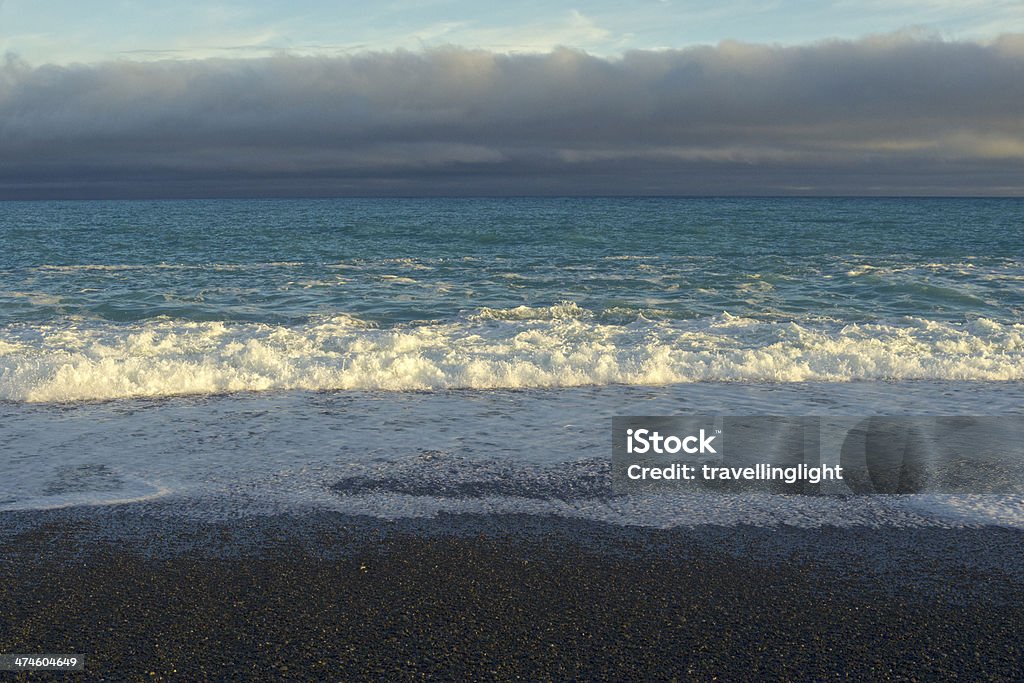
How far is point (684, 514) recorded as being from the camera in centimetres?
577

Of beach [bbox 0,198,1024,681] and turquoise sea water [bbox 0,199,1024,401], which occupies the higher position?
beach [bbox 0,198,1024,681]

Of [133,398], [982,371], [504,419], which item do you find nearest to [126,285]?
[133,398]

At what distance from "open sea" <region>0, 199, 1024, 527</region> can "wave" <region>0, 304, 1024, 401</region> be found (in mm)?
48

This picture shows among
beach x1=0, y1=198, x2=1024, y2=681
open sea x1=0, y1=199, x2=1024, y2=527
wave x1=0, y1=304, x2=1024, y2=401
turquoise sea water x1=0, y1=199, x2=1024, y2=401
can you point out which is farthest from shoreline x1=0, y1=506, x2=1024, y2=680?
turquoise sea water x1=0, y1=199, x2=1024, y2=401

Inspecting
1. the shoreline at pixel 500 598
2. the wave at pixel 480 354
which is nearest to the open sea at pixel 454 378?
the wave at pixel 480 354

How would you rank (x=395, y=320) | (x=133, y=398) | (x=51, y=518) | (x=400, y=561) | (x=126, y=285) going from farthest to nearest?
(x=126, y=285), (x=395, y=320), (x=133, y=398), (x=51, y=518), (x=400, y=561)

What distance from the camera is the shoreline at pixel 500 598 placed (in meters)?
3.79

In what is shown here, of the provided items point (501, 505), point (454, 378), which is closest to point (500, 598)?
point (501, 505)

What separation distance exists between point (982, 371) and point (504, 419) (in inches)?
250

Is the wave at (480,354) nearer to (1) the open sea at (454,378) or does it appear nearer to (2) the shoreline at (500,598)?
(1) the open sea at (454,378)

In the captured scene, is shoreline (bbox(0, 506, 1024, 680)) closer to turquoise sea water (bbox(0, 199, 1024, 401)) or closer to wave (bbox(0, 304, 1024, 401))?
→ wave (bbox(0, 304, 1024, 401))

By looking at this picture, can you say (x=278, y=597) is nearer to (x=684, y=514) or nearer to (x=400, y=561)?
(x=400, y=561)

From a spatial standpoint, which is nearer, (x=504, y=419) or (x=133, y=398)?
(x=504, y=419)

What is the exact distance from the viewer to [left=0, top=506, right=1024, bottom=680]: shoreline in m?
3.79
